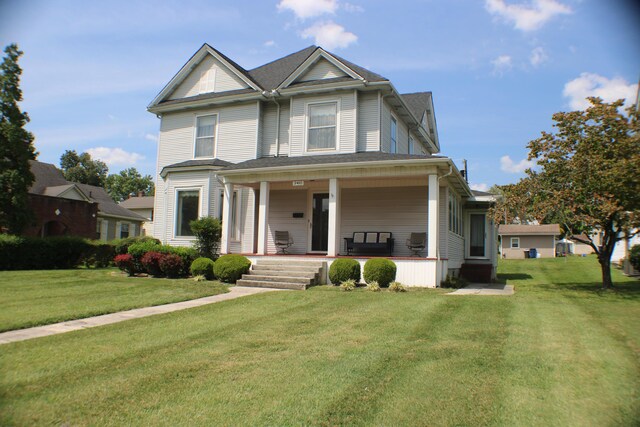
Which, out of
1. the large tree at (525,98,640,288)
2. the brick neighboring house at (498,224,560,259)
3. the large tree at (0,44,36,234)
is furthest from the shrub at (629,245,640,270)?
the brick neighboring house at (498,224,560,259)

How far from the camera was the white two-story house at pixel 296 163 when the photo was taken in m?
14.8

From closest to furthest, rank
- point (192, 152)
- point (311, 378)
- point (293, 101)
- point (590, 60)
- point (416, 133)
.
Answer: point (311, 378) → point (590, 60) → point (293, 101) → point (192, 152) → point (416, 133)

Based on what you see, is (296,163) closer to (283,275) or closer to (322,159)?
(322,159)

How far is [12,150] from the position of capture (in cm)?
1906

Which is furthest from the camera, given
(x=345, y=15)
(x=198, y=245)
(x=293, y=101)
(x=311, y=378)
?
(x=293, y=101)

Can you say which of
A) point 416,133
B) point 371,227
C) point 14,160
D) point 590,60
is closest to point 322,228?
point 371,227

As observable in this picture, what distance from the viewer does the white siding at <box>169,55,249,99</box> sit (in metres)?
18.4

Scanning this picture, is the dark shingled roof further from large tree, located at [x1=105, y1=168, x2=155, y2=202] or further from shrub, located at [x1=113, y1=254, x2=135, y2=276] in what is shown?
large tree, located at [x1=105, y1=168, x2=155, y2=202]

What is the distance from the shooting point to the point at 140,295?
10117 mm

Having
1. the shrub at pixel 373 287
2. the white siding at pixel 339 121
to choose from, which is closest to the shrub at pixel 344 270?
the shrub at pixel 373 287

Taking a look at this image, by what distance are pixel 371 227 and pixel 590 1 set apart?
11.9 m

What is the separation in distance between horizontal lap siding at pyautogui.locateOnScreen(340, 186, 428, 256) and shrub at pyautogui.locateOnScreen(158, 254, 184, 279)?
5.83 m

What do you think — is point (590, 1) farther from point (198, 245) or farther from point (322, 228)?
point (198, 245)

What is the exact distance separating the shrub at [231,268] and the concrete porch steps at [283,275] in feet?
0.74
